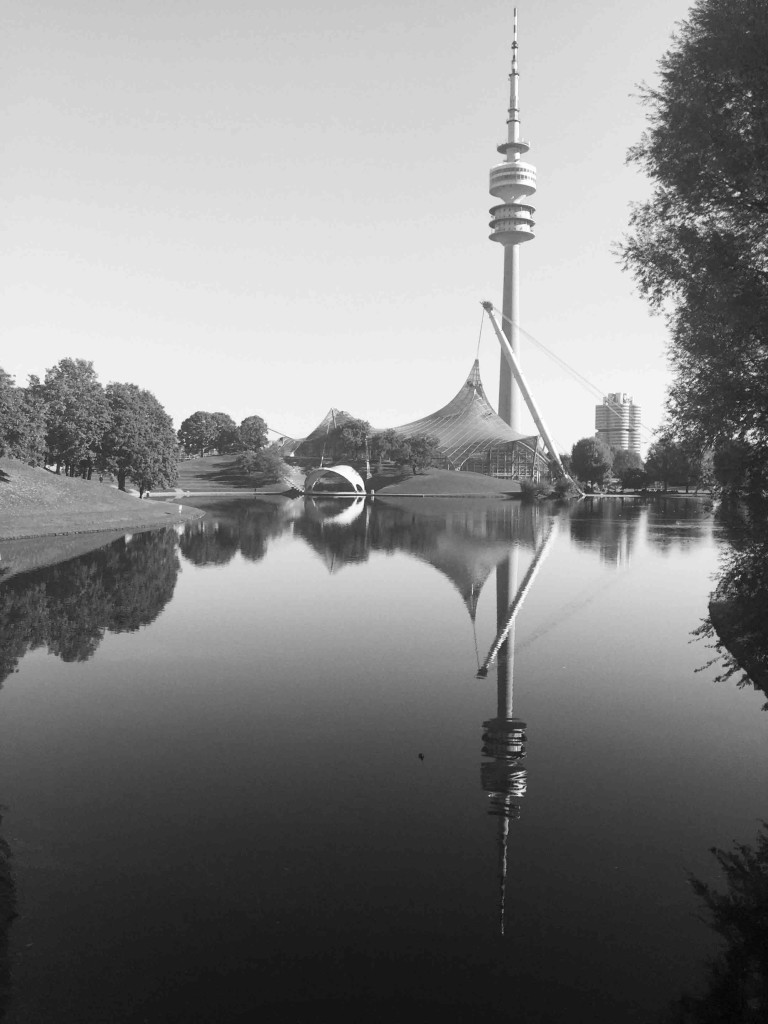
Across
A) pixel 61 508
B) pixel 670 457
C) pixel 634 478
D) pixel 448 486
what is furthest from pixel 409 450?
pixel 670 457

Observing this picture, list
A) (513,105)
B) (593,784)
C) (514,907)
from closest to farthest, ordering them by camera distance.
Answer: (514,907) < (593,784) < (513,105)

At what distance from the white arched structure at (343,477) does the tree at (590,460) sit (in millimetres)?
33359

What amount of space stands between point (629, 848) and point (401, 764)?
338cm

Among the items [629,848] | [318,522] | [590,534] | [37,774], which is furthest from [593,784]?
[318,522]

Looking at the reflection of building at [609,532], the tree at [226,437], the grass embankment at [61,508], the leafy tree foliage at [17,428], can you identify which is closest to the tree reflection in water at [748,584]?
the reflection of building at [609,532]

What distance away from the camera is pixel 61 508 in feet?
157

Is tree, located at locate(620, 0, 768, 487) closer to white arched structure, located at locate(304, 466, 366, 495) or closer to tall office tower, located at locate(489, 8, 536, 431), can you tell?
white arched structure, located at locate(304, 466, 366, 495)

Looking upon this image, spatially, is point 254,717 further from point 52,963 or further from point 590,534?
point 590,534

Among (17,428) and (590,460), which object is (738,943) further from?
(590,460)

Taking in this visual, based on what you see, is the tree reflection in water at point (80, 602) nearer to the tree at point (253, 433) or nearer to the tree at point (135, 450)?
the tree at point (135, 450)

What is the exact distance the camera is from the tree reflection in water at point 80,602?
17.7 m

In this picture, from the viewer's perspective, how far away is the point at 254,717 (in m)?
12.9

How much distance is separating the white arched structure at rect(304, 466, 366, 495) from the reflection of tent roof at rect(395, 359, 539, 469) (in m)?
26.2

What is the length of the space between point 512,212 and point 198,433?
3199 inches
